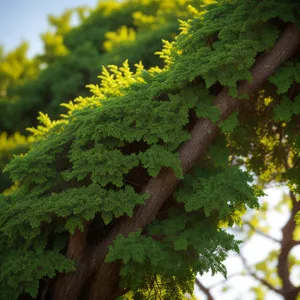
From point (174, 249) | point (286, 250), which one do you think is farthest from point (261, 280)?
point (174, 249)

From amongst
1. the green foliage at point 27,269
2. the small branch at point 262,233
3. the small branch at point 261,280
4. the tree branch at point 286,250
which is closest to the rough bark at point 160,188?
the green foliage at point 27,269

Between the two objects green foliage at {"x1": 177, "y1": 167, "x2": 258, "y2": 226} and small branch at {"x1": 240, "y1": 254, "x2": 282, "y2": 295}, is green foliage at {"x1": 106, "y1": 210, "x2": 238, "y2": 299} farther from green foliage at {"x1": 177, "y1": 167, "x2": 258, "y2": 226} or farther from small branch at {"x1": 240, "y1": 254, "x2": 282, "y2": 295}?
small branch at {"x1": 240, "y1": 254, "x2": 282, "y2": 295}

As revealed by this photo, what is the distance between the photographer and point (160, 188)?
557 centimetres

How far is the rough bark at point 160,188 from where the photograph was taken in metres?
5.52

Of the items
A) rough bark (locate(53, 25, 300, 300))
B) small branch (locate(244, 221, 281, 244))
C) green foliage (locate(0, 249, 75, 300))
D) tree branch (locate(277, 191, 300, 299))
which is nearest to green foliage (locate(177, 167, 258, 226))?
rough bark (locate(53, 25, 300, 300))

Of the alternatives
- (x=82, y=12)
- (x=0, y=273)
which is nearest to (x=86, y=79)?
(x=82, y=12)

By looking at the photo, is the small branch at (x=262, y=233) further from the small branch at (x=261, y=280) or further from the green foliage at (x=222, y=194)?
the green foliage at (x=222, y=194)

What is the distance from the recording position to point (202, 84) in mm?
5875

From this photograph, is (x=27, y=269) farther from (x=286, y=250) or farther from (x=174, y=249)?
(x=286, y=250)

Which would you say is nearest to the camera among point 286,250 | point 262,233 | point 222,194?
point 222,194

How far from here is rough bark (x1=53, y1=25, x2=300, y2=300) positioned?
5.52 meters

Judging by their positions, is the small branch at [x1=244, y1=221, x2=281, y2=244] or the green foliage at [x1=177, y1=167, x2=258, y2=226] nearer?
the green foliage at [x1=177, y1=167, x2=258, y2=226]

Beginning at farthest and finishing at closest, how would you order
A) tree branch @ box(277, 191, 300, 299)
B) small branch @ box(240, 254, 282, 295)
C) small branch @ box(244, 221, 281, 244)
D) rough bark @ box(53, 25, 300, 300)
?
small branch @ box(244, 221, 281, 244) < tree branch @ box(277, 191, 300, 299) < small branch @ box(240, 254, 282, 295) < rough bark @ box(53, 25, 300, 300)

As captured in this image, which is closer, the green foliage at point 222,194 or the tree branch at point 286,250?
the green foliage at point 222,194
